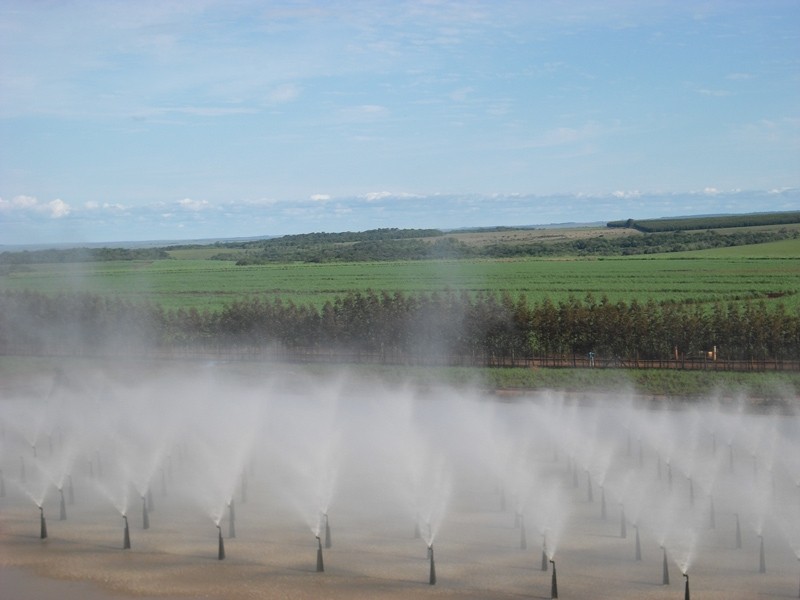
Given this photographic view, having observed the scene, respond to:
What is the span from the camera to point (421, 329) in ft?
164

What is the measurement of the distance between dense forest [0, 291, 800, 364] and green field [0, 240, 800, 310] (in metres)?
6.90

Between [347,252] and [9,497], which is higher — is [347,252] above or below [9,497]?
above

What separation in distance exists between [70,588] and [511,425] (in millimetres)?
17909

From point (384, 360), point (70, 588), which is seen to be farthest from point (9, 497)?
point (384, 360)

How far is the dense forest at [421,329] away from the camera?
145 feet

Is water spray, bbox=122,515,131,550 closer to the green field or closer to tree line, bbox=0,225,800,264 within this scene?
the green field

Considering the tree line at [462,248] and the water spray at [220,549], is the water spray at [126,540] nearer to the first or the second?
the water spray at [220,549]

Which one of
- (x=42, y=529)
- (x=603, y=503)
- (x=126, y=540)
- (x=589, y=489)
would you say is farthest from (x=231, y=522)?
(x=589, y=489)

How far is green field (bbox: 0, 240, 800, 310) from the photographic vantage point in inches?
2803

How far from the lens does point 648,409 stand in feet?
116

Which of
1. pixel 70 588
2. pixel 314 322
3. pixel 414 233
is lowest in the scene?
pixel 70 588

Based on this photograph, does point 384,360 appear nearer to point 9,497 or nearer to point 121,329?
point 121,329

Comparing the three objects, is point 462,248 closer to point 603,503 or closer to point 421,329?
point 421,329

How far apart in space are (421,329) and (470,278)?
42.2m
